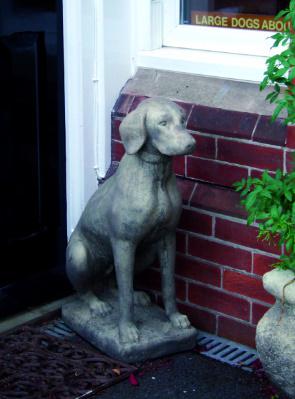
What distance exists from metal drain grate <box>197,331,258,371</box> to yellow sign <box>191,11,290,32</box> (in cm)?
149

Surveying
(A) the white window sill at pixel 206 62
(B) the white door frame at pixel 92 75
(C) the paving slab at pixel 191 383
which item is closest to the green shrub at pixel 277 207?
(C) the paving slab at pixel 191 383

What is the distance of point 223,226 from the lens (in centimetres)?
442

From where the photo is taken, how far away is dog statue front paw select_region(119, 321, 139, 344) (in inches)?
169

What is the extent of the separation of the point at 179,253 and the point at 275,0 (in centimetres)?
128

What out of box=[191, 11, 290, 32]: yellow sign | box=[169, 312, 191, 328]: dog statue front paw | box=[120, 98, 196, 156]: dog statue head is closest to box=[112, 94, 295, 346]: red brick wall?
box=[169, 312, 191, 328]: dog statue front paw

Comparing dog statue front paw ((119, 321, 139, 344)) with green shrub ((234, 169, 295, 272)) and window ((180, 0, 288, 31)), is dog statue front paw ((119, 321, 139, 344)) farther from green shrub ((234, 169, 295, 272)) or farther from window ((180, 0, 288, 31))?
window ((180, 0, 288, 31))

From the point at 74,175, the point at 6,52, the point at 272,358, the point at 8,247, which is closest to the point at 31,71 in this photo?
the point at 6,52

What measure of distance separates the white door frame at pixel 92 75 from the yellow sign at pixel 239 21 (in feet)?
1.17

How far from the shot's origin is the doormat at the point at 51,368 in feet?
13.3

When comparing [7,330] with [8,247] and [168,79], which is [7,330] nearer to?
[8,247]

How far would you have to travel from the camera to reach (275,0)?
14.7 ft

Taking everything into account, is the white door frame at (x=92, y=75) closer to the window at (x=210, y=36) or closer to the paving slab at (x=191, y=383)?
the window at (x=210, y=36)

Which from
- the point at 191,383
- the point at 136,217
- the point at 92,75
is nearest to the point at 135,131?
the point at 136,217

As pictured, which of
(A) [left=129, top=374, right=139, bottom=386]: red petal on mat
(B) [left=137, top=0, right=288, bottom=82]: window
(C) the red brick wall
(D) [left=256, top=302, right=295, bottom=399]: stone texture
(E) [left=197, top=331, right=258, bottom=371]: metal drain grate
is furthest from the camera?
(B) [left=137, top=0, right=288, bottom=82]: window
